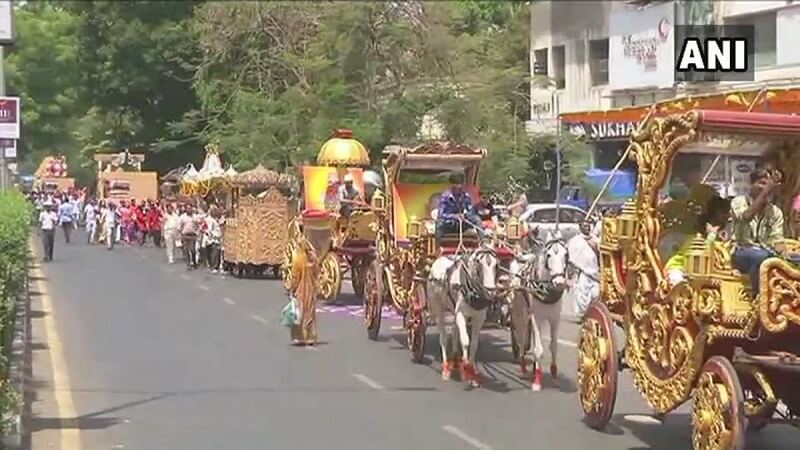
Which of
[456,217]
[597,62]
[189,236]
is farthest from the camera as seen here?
[597,62]

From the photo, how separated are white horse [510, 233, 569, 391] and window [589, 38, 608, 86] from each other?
94.4 ft

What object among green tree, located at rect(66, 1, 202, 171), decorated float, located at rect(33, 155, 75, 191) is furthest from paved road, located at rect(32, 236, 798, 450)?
decorated float, located at rect(33, 155, 75, 191)

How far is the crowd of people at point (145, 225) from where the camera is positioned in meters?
32.9

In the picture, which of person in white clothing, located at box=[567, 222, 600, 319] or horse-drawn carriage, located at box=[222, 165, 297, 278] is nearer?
person in white clothing, located at box=[567, 222, 600, 319]

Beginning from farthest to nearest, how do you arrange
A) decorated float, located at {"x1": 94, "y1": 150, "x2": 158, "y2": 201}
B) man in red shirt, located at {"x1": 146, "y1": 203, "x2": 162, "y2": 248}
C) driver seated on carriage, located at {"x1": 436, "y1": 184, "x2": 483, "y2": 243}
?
1. decorated float, located at {"x1": 94, "y1": 150, "x2": 158, "y2": 201}
2. man in red shirt, located at {"x1": 146, "y1": 203, "x2": 162, "y2": 248}
3. driver seated on carriage, located at {"x1": 436, "y1": 184, "x2": 483, "y2": 243}

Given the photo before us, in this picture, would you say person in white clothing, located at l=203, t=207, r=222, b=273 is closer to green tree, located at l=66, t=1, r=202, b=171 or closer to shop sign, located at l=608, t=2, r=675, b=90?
shop sign, located at l=608, t=2, r=675, b=90

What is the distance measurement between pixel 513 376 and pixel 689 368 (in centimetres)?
520

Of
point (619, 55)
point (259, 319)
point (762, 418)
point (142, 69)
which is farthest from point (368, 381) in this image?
point (142, 69)

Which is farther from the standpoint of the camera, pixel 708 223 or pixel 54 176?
pixel 54 176

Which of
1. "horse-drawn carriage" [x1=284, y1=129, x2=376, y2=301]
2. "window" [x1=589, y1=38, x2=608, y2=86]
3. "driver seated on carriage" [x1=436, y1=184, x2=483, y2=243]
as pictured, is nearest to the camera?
"driver seated on carriage" [x1=436, y1=184, x2=483, y2=243]

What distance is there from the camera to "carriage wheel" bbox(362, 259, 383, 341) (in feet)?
56.5

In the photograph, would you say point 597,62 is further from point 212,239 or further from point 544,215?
point 212,239

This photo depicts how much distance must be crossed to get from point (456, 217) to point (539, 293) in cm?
210

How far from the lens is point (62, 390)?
43.6ft
